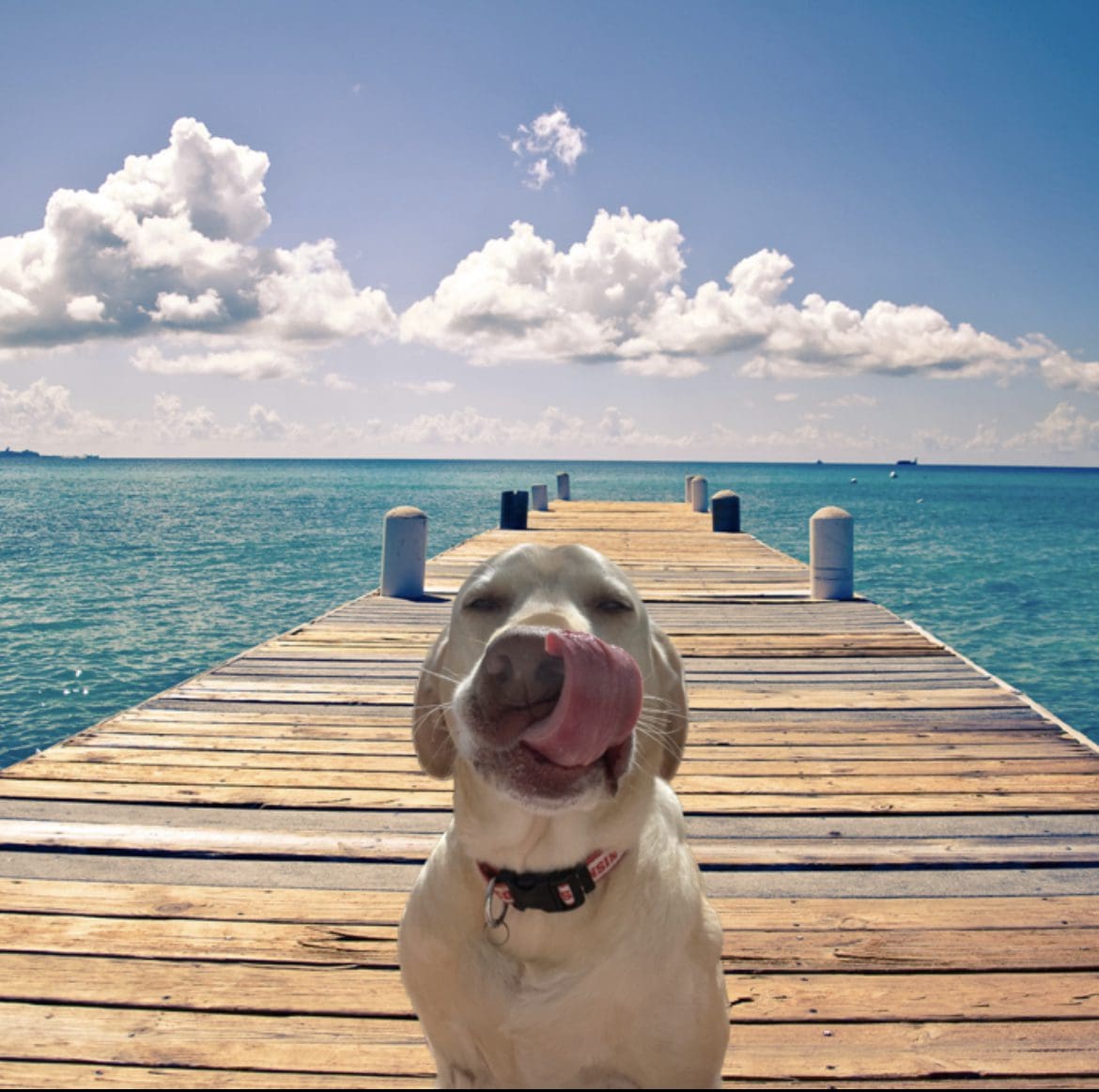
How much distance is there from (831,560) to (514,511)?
10.3 m

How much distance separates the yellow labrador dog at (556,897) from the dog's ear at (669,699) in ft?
0.33

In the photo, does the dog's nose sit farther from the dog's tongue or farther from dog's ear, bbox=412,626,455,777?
dog's ear, bbox=412,626,455,777

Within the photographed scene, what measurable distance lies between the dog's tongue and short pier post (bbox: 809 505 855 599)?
9268 mm

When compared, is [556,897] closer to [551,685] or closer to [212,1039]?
[551,685]

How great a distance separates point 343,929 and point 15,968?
44.3 inches

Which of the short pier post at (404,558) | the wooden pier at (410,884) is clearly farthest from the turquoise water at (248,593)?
the wooden pier at (410,884)

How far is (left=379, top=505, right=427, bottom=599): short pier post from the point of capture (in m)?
10.5

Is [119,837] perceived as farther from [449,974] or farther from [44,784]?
[449,974]

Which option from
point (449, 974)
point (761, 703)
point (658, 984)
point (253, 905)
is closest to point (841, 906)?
point (658, 984)

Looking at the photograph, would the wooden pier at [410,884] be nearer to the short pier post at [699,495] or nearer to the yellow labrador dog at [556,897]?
the yellow labrador dog at [556,897]

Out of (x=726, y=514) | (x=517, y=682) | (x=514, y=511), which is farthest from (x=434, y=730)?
(x=726, y=514)

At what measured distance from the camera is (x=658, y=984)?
194 cm

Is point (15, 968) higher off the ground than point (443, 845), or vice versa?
point (443, 845)

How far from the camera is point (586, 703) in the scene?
1601 mm
